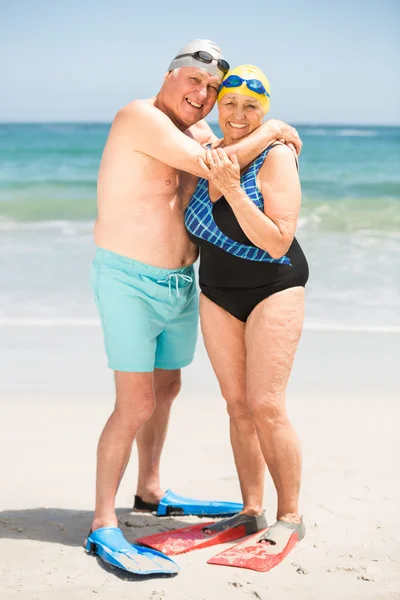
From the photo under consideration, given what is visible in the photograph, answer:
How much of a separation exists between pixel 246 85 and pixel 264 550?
1.92 meters

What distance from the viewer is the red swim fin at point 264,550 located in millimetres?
3717

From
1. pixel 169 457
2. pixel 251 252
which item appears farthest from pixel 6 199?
pixel 251 252

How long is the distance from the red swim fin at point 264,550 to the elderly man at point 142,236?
0.48 meters

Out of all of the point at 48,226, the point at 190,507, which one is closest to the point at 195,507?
the point at 190,507

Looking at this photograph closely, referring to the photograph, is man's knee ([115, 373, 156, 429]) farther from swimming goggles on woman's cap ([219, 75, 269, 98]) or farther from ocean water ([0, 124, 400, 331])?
ocean water ([0, 124, 400, 331])

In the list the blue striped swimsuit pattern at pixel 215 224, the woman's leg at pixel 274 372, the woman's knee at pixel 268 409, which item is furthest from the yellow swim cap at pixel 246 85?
the woman's knee at pixel 268 409

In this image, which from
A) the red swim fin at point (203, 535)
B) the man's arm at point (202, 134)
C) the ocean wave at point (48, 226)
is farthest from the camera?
the ocean wave at point (48, 226)

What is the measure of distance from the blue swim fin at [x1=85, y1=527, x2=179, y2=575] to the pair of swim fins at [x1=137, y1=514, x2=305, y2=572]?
0.51ft

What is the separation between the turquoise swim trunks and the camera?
156 inches

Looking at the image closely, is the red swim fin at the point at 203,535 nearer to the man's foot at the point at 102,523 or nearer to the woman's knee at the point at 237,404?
the man's foot at the point at 102,523

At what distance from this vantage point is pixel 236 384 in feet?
13.0

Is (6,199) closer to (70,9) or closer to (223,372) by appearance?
(223,372)

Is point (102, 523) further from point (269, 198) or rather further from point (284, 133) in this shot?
point (284, 133)

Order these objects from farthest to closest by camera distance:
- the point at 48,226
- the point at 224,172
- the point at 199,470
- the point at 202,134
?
the point at 48,226 < the point at 199,470 < the point at 202,134 < the point at 224,172
